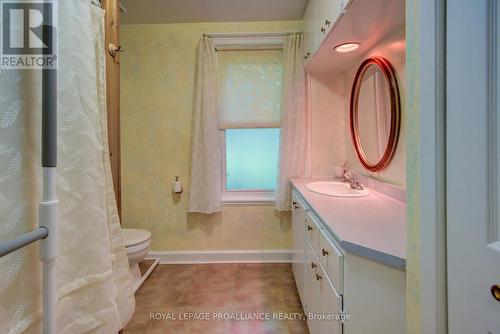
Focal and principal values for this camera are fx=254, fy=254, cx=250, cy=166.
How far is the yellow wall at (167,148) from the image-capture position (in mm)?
2547

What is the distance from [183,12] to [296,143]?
1591 millimetres

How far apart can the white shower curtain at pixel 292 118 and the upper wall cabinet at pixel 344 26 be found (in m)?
0.12

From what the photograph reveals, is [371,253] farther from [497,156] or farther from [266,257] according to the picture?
[266,257]

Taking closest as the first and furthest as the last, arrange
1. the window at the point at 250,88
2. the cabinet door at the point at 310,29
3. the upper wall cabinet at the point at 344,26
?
the upper wall cabinet at the point at 344,26, the cabinet door at the point at 310,29, the window at the point at 250,88

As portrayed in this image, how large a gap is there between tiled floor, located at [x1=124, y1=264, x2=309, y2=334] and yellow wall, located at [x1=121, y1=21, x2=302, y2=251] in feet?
0.89

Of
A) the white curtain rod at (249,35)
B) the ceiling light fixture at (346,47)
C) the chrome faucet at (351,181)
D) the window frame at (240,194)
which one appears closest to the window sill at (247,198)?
the window frame at (240,194)

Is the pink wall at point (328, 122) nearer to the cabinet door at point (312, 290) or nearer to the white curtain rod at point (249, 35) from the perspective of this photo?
the white curtain rod at point (249, 35)

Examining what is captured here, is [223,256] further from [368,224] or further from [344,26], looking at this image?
[344,26]

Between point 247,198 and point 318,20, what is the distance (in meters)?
1.68

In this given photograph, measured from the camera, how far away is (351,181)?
2.04 metres

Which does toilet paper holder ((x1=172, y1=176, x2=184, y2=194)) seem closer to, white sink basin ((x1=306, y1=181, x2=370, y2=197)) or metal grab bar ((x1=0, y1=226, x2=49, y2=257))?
white sink basin ((x1=306, y1=181, x2=370, y2=197))

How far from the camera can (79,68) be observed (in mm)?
730

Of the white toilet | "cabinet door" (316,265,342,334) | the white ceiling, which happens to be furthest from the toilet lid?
the white ceiling

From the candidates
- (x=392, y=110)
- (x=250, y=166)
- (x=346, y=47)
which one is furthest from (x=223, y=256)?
(x=346, y=47)
